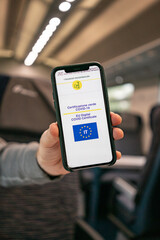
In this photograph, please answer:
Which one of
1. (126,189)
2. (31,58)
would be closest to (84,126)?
(31,58)

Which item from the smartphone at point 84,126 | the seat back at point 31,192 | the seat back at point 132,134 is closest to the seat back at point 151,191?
the seat back at point 31,192

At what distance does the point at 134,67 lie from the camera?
289 cm

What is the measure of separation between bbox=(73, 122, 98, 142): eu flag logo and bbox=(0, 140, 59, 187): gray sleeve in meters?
0.24

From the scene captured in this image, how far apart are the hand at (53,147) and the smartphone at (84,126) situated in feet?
0.03

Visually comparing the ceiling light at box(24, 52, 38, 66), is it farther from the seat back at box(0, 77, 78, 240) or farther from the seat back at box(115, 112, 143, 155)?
the seat back at box(115, 112, 143, 155)

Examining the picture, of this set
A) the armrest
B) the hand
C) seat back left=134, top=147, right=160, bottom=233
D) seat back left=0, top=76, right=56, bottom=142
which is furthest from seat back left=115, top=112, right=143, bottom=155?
the hand

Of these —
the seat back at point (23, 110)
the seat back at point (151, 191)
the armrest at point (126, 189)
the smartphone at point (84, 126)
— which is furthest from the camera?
the armrest at point (126, 189)

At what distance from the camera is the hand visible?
12.5 inches

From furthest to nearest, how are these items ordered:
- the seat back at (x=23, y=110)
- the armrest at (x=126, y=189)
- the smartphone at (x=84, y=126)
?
the armrest at (x=126, y=189), the seat back at (x=23, y=110), the smartphone at (x=84, y=126)

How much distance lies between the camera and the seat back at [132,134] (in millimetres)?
3084

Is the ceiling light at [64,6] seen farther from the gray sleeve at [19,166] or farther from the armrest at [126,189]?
the armrest at [126,189]

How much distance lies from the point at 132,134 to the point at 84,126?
305 centimetres

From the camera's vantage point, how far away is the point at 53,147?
39cm

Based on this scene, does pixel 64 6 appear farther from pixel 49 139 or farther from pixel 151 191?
pixel 151 191
